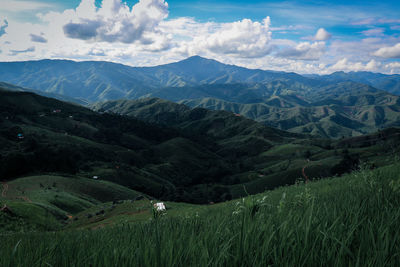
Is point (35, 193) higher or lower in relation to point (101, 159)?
higher

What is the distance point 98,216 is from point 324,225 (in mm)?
54406

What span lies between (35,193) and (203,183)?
124420 mm

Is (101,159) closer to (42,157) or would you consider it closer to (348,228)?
(42,157)

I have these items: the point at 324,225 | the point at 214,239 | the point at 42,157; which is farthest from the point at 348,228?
the point at 42,157

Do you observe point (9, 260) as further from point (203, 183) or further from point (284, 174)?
point (203, 183)

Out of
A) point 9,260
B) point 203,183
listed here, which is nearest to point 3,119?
point 203,183

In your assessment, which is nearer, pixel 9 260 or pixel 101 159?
pixel 9 260

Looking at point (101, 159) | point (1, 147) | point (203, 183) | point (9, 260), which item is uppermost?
point (9, 260)

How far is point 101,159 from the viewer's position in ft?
544

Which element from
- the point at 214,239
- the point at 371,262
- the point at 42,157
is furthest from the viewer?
the point at 42,157

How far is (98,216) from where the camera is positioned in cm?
5041

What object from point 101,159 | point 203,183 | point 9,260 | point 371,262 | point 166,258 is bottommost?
point 203,183

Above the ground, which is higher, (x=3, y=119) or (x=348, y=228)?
(x=348, y=228)

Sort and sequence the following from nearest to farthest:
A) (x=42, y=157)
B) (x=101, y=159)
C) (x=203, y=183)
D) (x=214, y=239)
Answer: (x=214, y=239) < (x=42, y=157) < (x=101, y=159) < (x=203, y=183)
